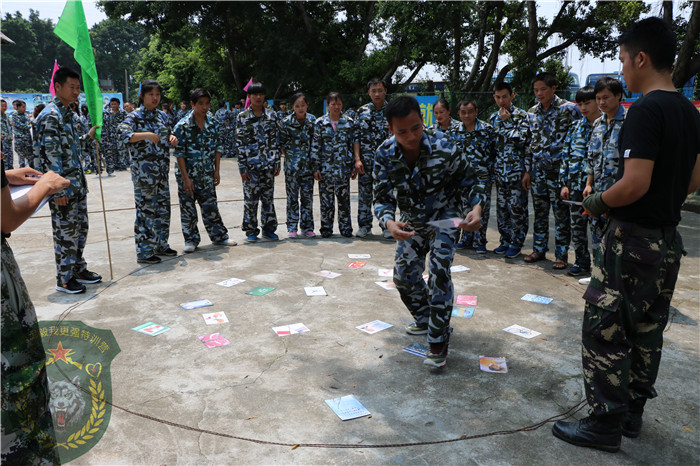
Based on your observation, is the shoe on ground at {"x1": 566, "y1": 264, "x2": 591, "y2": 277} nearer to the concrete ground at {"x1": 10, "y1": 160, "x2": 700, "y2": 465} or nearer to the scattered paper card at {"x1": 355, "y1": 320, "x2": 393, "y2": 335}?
the concrete ground at {"x1": 10, "y1": 160, "x2": 700, "y2": 465}

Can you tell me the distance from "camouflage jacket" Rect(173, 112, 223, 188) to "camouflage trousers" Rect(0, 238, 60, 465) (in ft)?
15.0

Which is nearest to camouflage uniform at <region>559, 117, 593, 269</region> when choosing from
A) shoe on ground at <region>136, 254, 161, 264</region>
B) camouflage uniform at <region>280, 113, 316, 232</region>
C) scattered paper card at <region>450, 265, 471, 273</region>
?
scattered paper card at <region>450, 265, 471, 273</region>

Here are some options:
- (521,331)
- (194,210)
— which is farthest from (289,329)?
(194,210)

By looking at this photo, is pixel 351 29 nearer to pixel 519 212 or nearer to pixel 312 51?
pixel 312 51

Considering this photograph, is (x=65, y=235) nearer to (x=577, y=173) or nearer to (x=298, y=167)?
(x=298, y=167)

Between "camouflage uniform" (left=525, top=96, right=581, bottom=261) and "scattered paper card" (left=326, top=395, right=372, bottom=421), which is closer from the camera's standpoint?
"scattered paper card" (left=326, top=395, right=372, bottom=421)

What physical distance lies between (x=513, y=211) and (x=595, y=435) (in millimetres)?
3904

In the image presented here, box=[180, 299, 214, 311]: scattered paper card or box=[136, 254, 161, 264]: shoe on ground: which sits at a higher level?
box=[136, 254, 161, 264]: shoe on ground

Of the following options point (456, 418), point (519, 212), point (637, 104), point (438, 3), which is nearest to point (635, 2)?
point (438, 3)

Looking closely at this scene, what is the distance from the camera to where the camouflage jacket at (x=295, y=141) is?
7043 mm

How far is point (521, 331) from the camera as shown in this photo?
3.98 metres

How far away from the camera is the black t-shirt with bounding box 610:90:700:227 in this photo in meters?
2.23

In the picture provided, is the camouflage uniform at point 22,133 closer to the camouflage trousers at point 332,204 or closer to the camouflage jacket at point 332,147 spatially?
the camouflage jacket at point 332,147

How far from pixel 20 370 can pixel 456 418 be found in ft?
6.96
